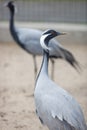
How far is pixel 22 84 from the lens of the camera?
970cm

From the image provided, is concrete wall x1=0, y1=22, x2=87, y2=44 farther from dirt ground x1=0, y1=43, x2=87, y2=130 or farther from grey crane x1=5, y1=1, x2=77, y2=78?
grey crane x1=5, y1=1, x2=77, y2=78

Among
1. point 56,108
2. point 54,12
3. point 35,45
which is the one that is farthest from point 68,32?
point 56,108

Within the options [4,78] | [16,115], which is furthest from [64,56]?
[16,115]

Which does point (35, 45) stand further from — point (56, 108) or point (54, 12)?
point (54, 12)

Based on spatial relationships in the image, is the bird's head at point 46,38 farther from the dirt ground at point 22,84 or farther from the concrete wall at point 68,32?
the concrete wall at point 68,32

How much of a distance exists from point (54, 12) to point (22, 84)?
619 cm

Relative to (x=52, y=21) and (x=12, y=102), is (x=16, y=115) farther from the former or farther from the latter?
(x=52, y=21)

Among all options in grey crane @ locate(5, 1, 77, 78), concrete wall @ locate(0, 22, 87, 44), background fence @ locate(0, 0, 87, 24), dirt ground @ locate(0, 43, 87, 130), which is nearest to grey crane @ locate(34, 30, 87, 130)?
dirt ground @ locate(0, 43, 87, 130)

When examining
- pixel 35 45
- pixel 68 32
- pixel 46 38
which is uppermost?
pixel 46 38

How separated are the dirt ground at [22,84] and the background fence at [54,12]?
6.03ft

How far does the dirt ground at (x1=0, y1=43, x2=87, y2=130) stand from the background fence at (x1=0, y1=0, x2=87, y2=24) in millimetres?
1838

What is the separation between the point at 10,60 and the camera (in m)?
11.6

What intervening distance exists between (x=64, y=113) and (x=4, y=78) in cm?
462

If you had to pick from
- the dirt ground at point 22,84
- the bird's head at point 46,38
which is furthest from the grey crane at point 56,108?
the dirt ground at point 22,84
